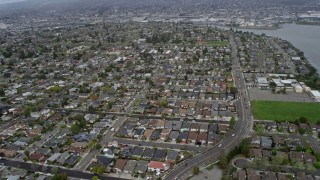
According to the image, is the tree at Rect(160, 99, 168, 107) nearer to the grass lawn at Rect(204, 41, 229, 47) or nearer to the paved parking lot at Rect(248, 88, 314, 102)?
the paved parking lot at Rect(248, 88, 314, 102)

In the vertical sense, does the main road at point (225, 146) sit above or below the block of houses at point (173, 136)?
below

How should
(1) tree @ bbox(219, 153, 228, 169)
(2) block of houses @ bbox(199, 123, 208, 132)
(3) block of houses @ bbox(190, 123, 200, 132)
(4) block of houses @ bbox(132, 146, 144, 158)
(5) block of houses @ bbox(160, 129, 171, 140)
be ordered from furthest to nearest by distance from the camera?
(3) block of houses @ bbox(190, 123, 200, 132) → (2) block of houses @ bbox(199, 123, 208, 132) → (5) block of houses @ bbox(160, 129, 171, 140) → (4) block of houses @ bbox(132, 146, 144, 158) → (1) tree @ bbox(219, 153, 228, 169)

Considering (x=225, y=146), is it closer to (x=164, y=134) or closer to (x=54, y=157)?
(x=164, y=134)

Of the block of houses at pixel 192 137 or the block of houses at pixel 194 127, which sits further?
the block of houses at pixel 194 127

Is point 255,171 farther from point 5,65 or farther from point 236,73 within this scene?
point 5,65

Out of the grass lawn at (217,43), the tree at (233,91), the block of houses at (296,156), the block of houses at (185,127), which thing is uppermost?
the grass lawn at (217,43)

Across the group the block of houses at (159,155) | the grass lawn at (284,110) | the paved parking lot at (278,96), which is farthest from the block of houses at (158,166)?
the paved parking lot at (278,96)

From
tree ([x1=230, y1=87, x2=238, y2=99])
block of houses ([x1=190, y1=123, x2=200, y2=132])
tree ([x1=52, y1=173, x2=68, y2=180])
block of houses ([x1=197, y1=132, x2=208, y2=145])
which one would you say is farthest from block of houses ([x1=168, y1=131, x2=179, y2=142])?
tree ([x1=230, y1=87, x2=238, y2=99])

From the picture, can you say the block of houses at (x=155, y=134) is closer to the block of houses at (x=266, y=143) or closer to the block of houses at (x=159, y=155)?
the block of houses at (x=159, y=155)
